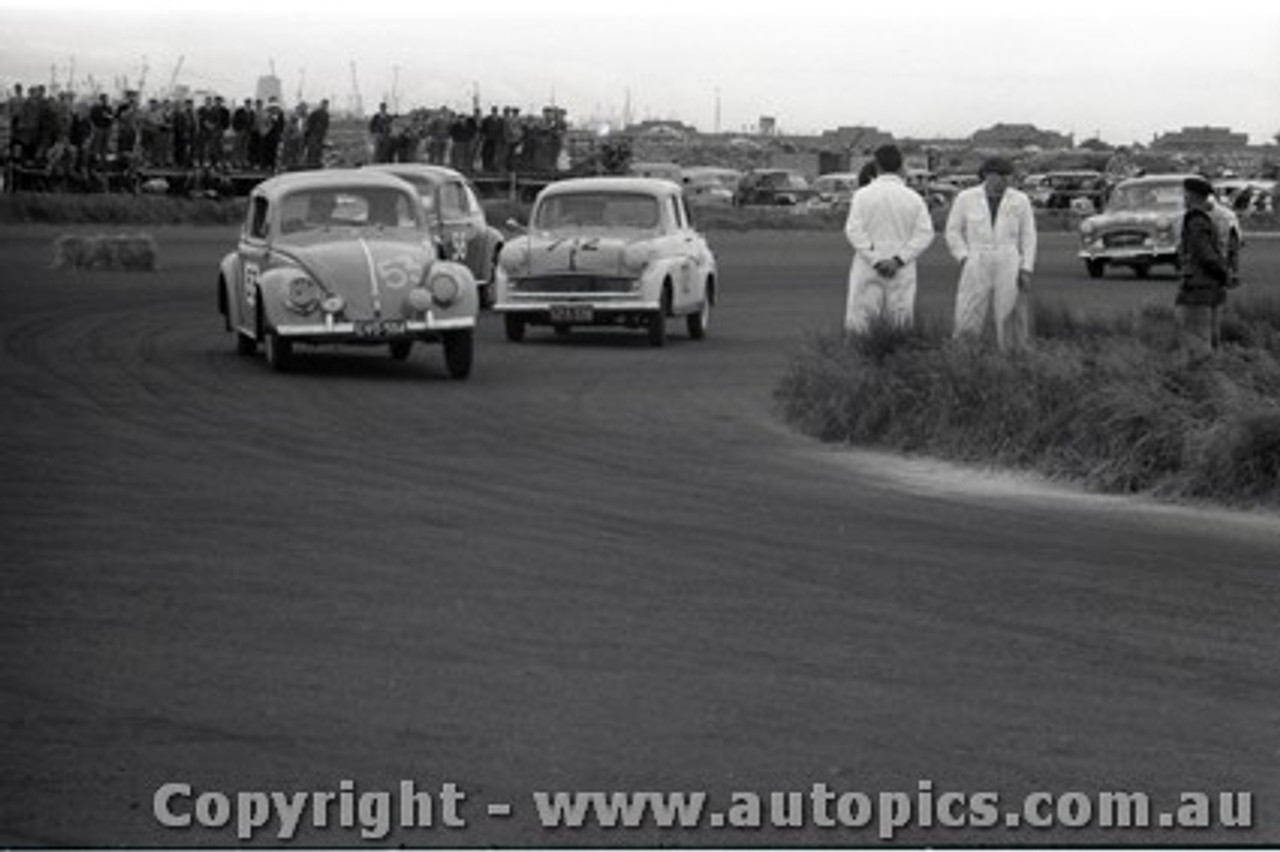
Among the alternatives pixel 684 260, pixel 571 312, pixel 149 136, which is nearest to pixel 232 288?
pixel 571 312

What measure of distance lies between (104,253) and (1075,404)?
940 inches

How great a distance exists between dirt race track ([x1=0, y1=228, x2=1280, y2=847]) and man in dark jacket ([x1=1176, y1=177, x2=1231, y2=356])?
12.7 ft

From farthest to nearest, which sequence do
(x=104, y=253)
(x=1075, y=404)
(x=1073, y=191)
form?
(x=1073, y=191) → (x=104, y=253) → (x=1075, y=404)

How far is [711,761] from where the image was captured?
8.12 metres

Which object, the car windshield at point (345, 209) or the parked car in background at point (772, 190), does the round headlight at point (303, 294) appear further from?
the parked car in background at point (772, 190)

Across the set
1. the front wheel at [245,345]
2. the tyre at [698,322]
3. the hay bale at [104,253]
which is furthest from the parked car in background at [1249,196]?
the front wheel at [245,345]

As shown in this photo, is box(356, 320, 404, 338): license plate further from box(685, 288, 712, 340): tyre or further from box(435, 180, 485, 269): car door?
box(435, 180, 485, 269): car door

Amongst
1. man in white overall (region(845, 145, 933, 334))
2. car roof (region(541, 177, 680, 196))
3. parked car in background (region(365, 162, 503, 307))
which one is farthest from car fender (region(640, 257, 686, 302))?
man in white overall (region(845, 145, 933, 334))

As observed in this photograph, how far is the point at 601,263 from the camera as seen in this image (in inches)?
1027

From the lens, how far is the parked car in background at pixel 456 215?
29766mm

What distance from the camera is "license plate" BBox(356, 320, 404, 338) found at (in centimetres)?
2173

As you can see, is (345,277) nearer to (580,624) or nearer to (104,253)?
(580,624)

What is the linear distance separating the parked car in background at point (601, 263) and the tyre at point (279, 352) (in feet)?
15.0

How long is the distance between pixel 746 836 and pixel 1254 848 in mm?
1232
